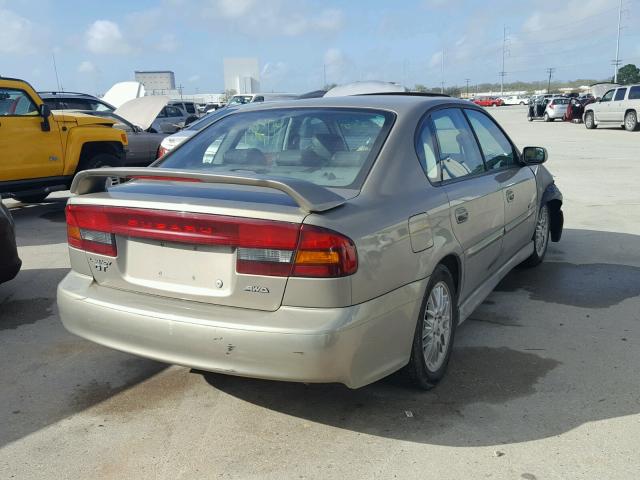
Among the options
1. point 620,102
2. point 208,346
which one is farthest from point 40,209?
point 620,102

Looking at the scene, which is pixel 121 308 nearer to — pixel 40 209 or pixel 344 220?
pixel 344 220

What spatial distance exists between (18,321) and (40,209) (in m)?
5.71

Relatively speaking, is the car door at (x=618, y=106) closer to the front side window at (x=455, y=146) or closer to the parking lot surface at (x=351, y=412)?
the parking lot surface at (x=351, y=412)

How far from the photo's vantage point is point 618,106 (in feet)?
83.3

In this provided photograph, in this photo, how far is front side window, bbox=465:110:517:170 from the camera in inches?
174

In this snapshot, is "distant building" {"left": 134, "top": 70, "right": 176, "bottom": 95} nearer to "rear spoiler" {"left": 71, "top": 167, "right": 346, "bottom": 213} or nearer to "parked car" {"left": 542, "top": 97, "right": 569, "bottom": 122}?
"parked car" {"left": 542, "top": 97, "right": 569, "bottom": 122}

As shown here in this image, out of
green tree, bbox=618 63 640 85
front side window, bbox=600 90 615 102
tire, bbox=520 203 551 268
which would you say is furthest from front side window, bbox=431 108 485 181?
green tree, bbox=618 63 640 85

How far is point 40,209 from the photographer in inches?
386

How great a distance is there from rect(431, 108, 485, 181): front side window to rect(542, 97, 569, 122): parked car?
33.0 meters

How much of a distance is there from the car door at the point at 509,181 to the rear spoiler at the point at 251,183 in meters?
1.98

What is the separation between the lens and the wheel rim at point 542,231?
5684mm

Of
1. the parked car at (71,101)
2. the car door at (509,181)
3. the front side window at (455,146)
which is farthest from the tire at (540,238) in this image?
the parked car at (71,101)

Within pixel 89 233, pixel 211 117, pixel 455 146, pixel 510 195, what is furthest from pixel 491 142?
pixel 211 117

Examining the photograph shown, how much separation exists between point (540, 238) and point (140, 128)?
9.95 m
